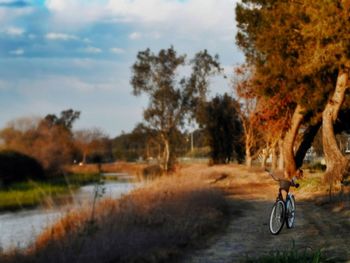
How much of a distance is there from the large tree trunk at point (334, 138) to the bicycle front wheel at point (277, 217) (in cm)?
1086

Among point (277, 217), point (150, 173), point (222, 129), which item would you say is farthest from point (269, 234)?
point (222, 129)

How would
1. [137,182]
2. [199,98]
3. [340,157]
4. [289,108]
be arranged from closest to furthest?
[137,182], [340,157], [289,108], [199,98]

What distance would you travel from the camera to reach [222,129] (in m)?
55.2

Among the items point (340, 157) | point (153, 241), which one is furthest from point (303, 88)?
point (153, 241)

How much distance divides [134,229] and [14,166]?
33.4 m

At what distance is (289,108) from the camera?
3525 centimetres

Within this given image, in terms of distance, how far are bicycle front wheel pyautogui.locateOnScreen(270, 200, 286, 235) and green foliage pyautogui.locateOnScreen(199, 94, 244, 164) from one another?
3969cm

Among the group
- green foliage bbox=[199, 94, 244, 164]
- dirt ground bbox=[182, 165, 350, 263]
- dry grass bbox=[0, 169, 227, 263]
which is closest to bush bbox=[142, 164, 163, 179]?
dirt ground bbox=[182, 165, 350, 263]

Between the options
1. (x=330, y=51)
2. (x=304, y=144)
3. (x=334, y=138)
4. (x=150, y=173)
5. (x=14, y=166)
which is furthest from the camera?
(x=14, y=166)

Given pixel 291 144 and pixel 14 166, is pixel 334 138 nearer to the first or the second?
pixel 291 144

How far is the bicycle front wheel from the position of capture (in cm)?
1470

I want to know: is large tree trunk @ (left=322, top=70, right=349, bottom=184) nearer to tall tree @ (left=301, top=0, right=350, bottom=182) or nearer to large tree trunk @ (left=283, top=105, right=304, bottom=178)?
tall tree @ (left=301, top=0, right=350, bottom=182)

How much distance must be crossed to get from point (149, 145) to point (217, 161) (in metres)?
17.8

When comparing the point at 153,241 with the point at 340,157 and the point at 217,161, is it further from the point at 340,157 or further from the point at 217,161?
the point at 217,161
